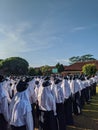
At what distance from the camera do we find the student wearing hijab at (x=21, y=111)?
4578 millimetres

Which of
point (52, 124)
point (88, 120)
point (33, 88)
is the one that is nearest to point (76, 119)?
point (88, 120)

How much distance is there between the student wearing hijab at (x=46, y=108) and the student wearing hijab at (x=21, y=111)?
179cm

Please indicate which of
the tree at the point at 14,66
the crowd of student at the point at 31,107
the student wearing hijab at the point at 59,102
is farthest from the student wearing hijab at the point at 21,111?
the tree at the point at 14,66

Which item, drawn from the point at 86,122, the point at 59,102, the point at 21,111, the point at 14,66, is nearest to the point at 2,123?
the point at 21,111

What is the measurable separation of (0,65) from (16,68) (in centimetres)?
396

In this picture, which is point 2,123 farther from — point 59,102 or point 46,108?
point 59,102

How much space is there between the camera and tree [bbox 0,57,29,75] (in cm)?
5712

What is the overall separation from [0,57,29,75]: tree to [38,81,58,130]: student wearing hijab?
4983 centimetres

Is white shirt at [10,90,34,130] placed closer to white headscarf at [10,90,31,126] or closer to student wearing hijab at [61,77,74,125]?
white headscarf at [10,90,31,126]

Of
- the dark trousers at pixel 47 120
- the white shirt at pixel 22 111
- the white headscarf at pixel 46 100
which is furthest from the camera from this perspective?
the dark trousers at pixel 47 120

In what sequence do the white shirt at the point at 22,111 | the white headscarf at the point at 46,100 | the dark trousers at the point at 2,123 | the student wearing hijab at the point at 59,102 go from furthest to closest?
the student wearing hijab at the point at 59,102
the white headscarf at the point at 46,100
the dark trousers at the point at 2,123
the white shirt at the point at 22,111

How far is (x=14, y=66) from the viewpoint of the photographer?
58.2m

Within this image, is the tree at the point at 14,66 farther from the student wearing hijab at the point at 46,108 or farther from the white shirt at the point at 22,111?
the white shirt at the point at 22,111

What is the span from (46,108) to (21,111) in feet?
6.84
